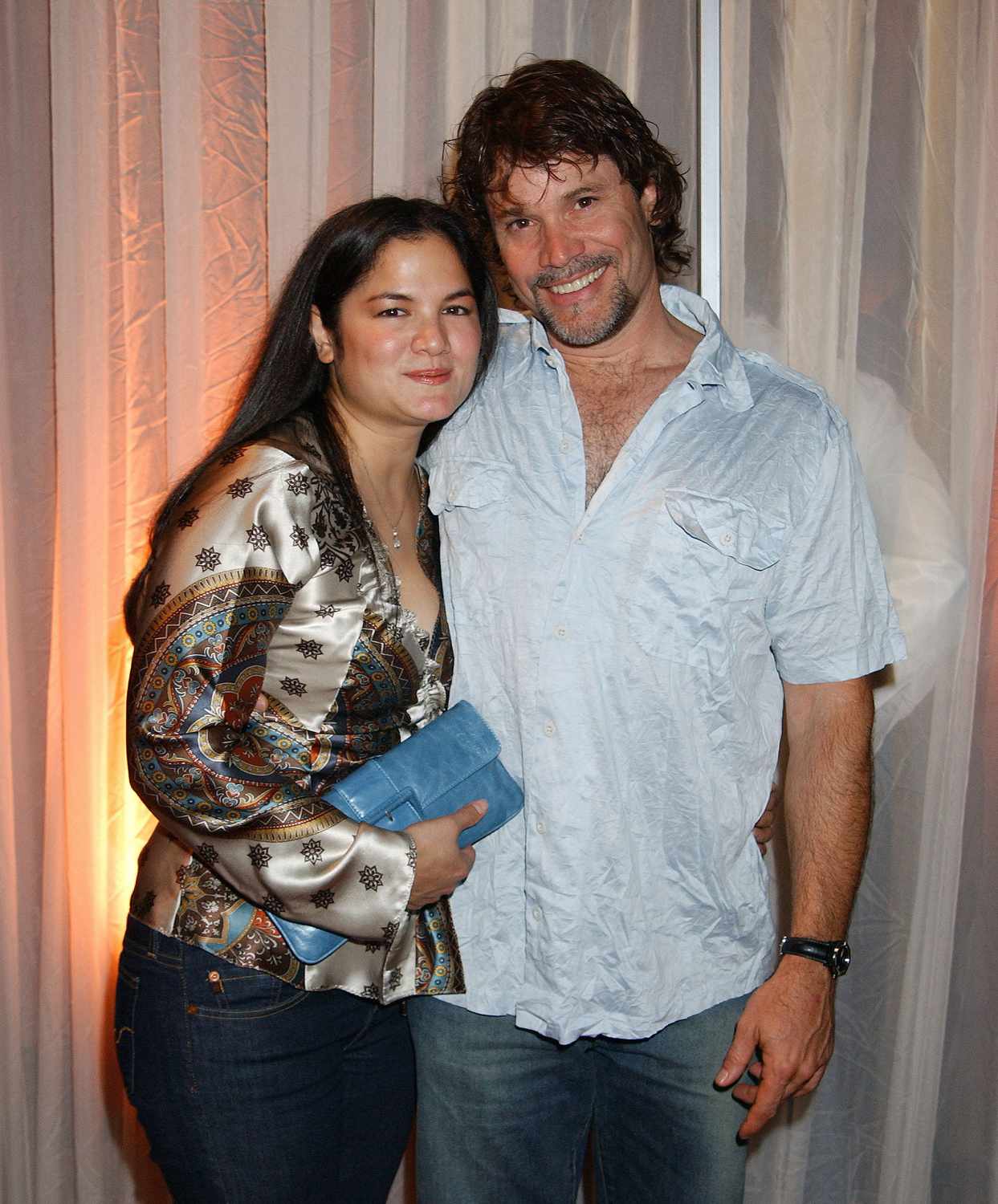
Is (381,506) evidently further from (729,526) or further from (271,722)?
(729,526)

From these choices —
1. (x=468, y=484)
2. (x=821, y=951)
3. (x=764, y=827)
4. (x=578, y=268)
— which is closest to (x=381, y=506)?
(x=468, y=484)

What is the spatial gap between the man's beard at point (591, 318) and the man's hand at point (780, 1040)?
891 millimetres

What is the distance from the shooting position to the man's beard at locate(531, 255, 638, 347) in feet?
5.29

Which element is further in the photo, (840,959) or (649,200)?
(649,200)

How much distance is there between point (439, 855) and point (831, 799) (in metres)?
0.55

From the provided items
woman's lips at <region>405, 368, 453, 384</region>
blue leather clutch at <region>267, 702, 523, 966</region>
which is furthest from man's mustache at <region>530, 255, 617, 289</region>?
blue leather clutch at <region>267, 702, 523, 966</region>

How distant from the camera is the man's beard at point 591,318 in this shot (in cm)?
161

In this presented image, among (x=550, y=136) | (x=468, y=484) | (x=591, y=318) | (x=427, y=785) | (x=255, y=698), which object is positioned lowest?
(x=427, y=785)

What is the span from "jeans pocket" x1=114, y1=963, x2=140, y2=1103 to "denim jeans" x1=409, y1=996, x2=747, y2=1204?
378mm

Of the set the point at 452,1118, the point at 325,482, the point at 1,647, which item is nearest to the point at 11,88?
the point at 1,647

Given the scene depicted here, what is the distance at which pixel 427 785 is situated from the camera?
1.44 m

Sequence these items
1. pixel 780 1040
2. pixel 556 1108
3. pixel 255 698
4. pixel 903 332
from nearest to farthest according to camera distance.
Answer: pixel 255 698
pixel 780 1040
pixel 556 1108
pixel 903 332

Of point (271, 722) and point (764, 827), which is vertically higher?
point (271, 722)

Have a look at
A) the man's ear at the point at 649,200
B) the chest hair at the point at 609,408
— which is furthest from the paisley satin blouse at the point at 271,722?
the man's ear at the point at 649,200
